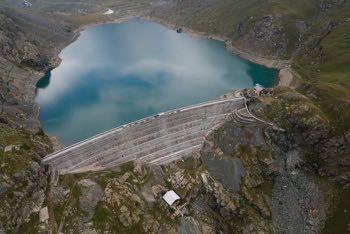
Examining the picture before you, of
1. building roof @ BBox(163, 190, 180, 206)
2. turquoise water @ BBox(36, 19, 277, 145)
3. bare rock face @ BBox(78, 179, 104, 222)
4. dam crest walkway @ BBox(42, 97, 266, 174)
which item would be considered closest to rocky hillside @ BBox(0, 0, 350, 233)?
bare rock face @ BBox(78, 179, 104, 222)

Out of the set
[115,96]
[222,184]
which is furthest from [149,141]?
[115,96]

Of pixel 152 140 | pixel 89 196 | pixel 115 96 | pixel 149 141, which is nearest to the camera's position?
pixel 89 196

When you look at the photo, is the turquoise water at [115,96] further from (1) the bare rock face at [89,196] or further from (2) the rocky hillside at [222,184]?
(1) the bare rock face at [89,196]

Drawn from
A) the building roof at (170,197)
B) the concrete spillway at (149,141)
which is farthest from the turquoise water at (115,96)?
the building roof at (170,197)

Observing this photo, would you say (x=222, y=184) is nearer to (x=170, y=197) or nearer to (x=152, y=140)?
(x=170, y=197)

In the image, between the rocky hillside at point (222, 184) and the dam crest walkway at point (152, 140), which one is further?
the dam crest walkway at point (152, 140)

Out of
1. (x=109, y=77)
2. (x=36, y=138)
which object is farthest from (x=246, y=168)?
(x=109, y=77)

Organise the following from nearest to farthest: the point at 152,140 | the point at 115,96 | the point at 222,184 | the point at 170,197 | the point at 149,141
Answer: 1. the point at 170,197
2. the point at 222,184
3. the point at 149,141
4. the point at 152,140
5. the point at 115,96
